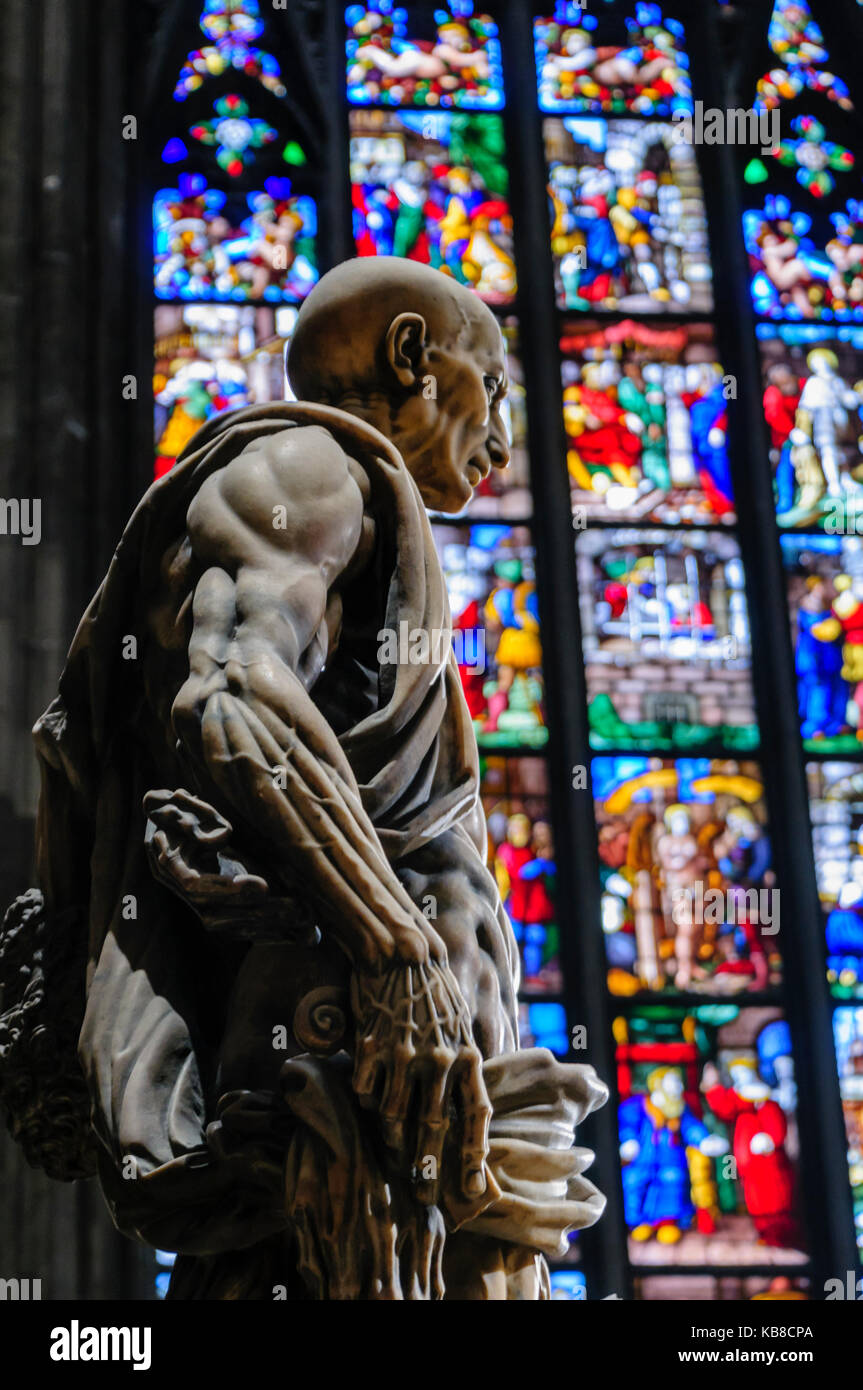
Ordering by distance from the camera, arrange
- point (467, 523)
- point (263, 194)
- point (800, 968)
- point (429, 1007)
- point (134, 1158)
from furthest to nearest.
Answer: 1. point (263, 194)
2. point (467, 523)
3. point (800, 968)
4. point (134, 1158)
5. point (429, 1007)

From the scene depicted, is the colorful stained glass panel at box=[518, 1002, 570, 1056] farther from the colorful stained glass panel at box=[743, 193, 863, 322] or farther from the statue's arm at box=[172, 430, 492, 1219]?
the statue's arm at box=[172, 430, 492, 1219]

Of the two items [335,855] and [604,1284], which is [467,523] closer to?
[604,1284]

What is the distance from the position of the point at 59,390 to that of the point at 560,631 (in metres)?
1.73

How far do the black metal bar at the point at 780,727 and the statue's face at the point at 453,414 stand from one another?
4.26 metres

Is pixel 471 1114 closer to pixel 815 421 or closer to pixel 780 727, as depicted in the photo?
pixel 780 727

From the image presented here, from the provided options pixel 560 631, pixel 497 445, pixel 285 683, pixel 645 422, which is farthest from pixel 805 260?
pixel 285 683

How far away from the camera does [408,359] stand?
9.61 ft

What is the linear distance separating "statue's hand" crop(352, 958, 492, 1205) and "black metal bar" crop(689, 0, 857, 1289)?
4570mm

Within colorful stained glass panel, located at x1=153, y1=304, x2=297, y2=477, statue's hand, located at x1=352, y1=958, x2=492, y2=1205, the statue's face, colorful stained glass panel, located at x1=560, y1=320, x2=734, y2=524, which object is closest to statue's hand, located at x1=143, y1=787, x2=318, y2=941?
statue's hand, located at x1=352, y1=958, x2=492, y2=1205

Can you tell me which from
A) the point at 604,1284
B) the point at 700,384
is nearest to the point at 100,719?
the point at 604,1284

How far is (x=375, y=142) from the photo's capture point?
8.33 metres

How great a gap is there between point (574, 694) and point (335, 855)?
506 centimetres

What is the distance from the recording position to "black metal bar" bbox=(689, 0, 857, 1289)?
22.4 ft

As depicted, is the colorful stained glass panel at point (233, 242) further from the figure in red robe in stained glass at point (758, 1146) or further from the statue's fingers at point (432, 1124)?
the statue's fingers at point (432, 1124)
